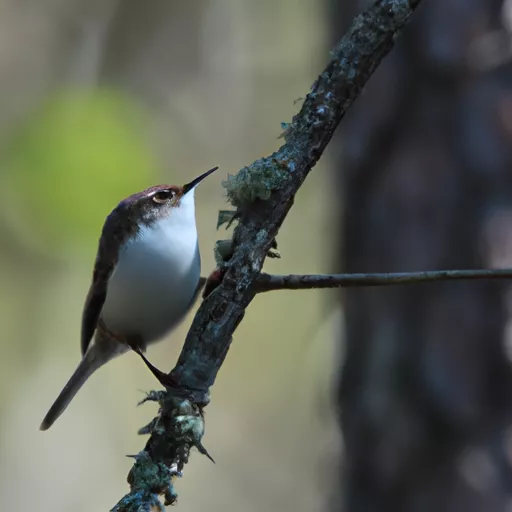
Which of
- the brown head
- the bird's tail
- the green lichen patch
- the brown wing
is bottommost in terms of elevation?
the green lichen patch

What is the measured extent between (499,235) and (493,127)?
46 centimetres

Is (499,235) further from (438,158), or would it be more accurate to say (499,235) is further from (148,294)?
(148,294)

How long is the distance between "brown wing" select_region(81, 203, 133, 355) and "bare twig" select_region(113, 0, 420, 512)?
115cm

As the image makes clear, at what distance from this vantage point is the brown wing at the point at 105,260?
103 inches

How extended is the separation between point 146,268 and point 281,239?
488cm

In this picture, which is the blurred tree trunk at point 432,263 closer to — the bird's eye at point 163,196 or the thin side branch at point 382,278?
the bird's eye at point 163,196

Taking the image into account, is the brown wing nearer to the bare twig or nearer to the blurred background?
the blurred background

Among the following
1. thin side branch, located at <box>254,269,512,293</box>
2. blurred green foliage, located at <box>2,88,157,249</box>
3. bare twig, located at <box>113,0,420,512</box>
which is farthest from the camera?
blurred green foliage, located at <box>2,88,157,249</box>

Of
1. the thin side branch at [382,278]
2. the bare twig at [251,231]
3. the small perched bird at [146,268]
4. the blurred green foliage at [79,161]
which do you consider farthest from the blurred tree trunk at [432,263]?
the thin side branch at [382,278]

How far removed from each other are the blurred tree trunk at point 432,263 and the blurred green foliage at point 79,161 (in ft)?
4.28

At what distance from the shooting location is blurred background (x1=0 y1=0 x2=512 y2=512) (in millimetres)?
3143

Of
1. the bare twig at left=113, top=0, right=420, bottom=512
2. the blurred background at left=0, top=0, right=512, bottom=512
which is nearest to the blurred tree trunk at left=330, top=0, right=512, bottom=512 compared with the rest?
the blurred background at left=0, top=0, right=512, bottom=512

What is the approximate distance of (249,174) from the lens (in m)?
1.54

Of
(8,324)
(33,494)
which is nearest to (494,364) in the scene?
(8,324)
